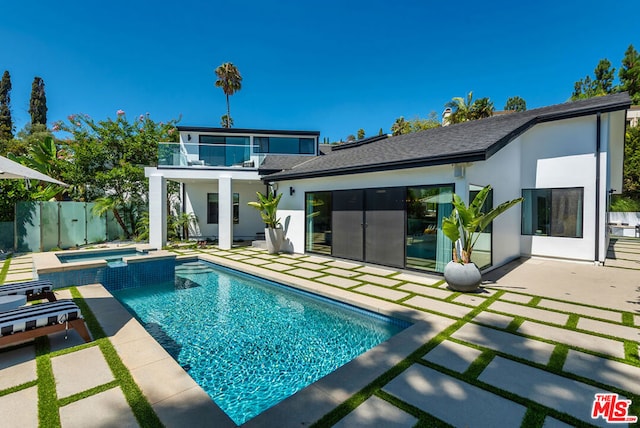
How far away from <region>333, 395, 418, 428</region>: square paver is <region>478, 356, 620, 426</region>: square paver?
49.2 inches

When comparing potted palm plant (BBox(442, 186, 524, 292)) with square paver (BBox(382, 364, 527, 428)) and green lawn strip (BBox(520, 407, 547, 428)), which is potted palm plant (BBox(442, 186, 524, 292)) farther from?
green lawn strip (BBox(520, 407, 547, 428))

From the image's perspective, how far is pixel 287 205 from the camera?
12867 millimetres

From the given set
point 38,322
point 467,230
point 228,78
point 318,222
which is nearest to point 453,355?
point 467,230

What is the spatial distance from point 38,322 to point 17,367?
0.57 metres

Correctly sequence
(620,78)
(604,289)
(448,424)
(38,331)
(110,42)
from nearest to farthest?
(448,424) < (38,331) < (604,289) < (110,42) < (620,78)

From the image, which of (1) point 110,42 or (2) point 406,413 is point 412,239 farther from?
(1) point 110,42

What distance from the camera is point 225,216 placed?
45.8 feet

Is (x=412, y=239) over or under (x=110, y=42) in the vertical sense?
under

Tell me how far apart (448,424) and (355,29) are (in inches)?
725

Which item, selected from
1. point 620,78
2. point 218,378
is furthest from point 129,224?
point 620,78

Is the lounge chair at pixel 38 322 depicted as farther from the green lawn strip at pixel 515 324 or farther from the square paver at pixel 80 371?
the green lawn strip at pixel 515 324

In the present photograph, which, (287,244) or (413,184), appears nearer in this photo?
(413,184)

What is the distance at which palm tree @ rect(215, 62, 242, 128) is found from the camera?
94.2 feet

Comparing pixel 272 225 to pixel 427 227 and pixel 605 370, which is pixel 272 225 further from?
pixel 605 370
